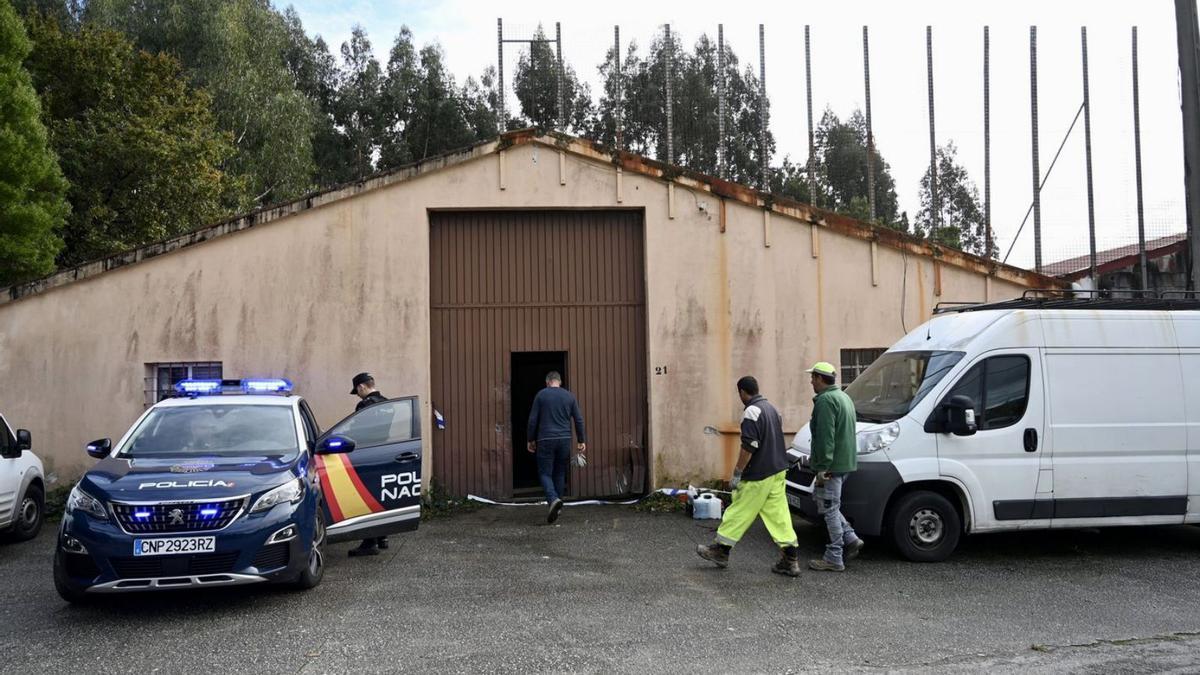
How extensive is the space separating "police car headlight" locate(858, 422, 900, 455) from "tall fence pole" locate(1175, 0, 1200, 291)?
178 inches

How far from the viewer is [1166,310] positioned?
8.02m

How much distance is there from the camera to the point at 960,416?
7238 mm

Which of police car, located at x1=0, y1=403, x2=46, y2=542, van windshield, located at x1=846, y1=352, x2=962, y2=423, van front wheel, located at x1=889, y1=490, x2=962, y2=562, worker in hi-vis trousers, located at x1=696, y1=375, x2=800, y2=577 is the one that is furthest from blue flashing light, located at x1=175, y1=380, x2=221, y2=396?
van front wheel, located at x1=889, y1=490, x2=962, y2=562

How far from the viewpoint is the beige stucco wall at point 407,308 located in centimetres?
1021

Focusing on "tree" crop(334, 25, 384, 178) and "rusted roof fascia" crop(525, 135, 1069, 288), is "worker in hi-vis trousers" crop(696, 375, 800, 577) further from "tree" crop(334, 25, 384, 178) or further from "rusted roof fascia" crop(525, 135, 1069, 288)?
"tree" crop(334, 25, 384, 178)

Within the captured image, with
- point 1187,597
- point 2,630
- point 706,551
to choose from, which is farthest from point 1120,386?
point 2,630

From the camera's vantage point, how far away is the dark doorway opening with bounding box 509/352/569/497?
12.1 m

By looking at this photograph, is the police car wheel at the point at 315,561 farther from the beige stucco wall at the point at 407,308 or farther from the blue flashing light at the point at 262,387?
the beige stucco wall at the point at 407,308

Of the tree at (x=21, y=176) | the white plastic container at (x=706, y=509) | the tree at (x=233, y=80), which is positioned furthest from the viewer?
the tree at (x=233, y=80)

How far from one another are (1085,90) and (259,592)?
63.2ft

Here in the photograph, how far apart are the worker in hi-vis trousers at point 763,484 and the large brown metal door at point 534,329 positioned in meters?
4.07

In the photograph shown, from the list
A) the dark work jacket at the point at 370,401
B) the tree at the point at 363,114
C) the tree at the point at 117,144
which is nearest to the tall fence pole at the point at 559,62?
the tree at the point at 117,144

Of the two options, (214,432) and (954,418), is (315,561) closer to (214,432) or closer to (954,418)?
(214,432)

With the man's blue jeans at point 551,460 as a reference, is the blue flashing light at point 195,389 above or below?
above
